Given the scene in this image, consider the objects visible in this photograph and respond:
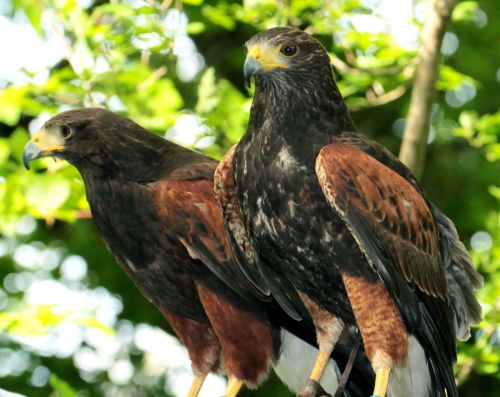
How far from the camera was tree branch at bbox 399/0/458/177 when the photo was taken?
21.1 ft

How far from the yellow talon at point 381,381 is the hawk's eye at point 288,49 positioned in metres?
1.42

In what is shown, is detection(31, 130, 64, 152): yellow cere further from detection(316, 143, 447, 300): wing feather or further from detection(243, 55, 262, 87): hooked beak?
detection(316, 143, 447, 300): wing feather

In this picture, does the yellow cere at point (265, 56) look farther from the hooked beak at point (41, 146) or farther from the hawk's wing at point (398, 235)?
the hooked beak at point (41, 146)

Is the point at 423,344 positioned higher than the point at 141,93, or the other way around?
the point at 423,344

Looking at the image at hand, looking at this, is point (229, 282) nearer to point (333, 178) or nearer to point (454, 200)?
point (333, 178)

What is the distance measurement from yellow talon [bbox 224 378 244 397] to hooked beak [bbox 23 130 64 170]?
141 centimetres

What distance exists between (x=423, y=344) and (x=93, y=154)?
183 cm

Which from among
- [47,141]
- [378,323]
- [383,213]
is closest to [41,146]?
[47,141]

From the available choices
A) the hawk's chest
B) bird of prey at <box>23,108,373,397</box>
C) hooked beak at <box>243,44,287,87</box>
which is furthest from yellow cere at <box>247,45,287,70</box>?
bird of prey at <box>23,108,373,397</box>

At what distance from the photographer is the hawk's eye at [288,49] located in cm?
505

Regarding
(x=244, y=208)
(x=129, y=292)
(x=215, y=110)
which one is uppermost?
(x=244, y=208)

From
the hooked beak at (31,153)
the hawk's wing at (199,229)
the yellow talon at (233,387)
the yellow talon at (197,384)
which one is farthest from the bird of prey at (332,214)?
the hooked beak at (31,153)

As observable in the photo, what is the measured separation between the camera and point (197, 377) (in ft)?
19.3

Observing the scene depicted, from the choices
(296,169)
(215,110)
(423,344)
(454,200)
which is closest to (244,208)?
(296,169)
